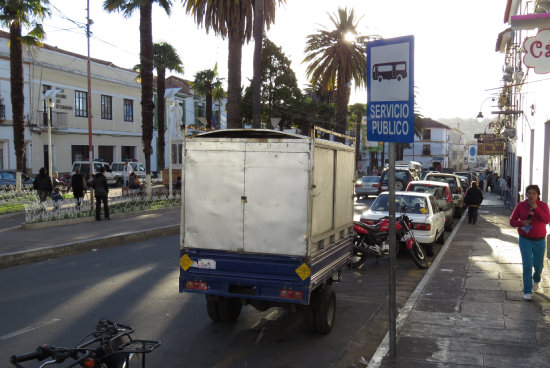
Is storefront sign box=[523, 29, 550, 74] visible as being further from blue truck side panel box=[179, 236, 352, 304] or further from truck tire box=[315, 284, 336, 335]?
truck tire box=[315, 284, 336, 335]

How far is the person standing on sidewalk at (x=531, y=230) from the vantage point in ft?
25.7

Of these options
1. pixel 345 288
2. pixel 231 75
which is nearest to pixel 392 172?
pixel 345 288

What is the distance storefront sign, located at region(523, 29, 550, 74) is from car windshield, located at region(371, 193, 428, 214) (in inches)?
210

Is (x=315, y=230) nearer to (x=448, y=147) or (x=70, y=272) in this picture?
(x=70, y=272)

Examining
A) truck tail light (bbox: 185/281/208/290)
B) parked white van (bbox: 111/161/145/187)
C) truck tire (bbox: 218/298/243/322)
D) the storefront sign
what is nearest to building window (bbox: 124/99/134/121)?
parked white van (bbox: 111/161/145/187)

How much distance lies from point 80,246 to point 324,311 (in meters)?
8.39

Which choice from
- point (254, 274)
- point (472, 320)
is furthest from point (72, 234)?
point (472, 320)

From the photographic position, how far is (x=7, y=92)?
113ft

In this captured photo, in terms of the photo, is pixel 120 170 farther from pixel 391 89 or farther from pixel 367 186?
pixel 391 89

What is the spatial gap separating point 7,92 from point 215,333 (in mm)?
33653

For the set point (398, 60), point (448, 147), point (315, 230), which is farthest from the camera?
point (448, 147)

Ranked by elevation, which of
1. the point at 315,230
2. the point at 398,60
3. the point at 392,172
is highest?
the point at 398,60

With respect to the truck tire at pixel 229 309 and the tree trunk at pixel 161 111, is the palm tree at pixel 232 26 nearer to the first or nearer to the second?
the tree trunk at pixel 161 111

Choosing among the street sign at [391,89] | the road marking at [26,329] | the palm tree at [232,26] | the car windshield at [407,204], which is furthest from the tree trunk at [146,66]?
the street sign at [391,89]
